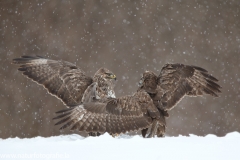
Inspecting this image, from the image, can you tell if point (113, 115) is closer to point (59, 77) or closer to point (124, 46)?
point (59, 77)

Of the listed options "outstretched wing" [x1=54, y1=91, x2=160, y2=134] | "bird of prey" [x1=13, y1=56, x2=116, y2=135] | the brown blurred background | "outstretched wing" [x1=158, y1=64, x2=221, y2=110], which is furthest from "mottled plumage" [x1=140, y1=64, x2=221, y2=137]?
the brown blurred background

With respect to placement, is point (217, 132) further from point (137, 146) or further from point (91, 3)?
point (137, 146)

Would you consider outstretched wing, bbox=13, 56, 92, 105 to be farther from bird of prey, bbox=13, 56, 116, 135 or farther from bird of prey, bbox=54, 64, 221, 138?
bird of prey, bbox=54, 64, 221, 138

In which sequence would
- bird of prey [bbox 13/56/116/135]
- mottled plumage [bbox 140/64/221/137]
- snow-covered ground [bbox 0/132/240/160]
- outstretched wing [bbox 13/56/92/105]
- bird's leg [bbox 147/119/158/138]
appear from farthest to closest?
outstretched wing [bbox 13/56/92/105] → bird of prey [bbox 13/56/116/135] → mottled plumage [bbox 140/64/221/137] → bird's leg [bbox 147/119/158/138] → snow-covered ground [bbox 0/132/240/160]

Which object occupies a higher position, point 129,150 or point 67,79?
point 67,79

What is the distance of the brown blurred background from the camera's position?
43.1 feet

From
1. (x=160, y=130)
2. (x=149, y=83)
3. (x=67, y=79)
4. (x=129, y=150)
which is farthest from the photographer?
(x=67, y=79)

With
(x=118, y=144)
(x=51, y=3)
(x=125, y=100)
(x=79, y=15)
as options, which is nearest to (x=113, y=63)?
(x=79, y=15)

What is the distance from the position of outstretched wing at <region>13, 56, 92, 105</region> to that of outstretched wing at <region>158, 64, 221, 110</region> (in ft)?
3.40

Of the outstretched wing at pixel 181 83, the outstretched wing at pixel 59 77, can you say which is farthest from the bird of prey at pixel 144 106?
the outstretched wing at pixel 59 77

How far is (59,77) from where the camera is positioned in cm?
582

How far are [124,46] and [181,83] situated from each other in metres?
8.94

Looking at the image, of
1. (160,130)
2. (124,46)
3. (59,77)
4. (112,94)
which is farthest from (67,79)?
(124,46)

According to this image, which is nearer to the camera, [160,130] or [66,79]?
[160,130]
